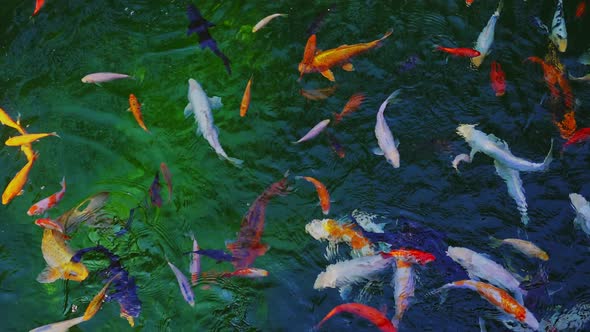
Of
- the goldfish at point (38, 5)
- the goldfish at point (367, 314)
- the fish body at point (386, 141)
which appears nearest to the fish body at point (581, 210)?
the fish body at point (386, 141)

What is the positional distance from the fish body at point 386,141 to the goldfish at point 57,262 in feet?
5.81

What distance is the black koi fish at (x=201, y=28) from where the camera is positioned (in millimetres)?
4043

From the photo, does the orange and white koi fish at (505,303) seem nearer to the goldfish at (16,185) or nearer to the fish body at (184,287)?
the fish body at (184,287)

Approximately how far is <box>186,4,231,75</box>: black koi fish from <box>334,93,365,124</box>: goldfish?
91cm

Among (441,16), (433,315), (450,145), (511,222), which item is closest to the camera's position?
(433,315)

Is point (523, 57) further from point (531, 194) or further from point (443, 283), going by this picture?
point (443, 283)

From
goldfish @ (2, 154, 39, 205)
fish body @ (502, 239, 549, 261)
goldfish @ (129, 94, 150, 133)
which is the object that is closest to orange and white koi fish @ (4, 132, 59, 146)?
goldfish @ (2, 154, 39, 205)

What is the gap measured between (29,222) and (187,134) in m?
1.03

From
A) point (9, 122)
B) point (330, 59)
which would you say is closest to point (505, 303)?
point (330, 59)

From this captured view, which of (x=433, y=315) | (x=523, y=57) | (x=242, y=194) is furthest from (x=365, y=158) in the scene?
(x=523, y=57)

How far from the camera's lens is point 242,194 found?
3492mm

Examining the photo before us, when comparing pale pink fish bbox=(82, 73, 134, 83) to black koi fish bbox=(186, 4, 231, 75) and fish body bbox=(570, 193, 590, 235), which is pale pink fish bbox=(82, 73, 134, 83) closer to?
black koi fish bbox=(186, 4, 231, 75)

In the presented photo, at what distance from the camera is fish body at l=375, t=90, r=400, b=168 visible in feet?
11.4

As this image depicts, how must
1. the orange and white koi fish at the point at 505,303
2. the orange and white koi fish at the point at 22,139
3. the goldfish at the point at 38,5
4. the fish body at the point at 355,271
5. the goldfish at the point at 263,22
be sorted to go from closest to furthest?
the orange and white koi fish at the point at 505,303 → the fish body at the point at 355,271 → the orange and white koi fish at the point at 22,139 → the goldfish at the point at 263,22 → the goldfish at the point at 38,5
